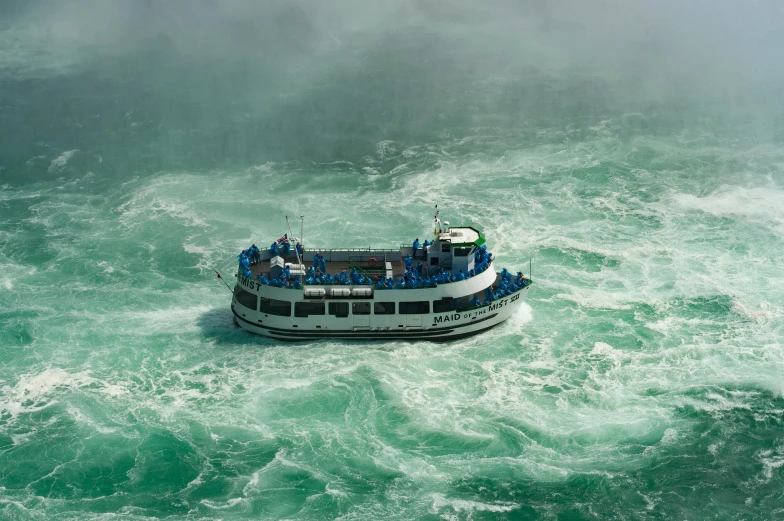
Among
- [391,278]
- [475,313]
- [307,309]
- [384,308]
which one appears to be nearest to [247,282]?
[307,309]

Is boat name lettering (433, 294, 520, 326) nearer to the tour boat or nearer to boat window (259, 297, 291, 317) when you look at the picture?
the tour boat

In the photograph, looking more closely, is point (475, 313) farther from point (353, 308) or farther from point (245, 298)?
point (245, 298)

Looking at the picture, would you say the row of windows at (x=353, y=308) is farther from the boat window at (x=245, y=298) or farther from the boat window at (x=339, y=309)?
the boat window at (x=245, y=298)

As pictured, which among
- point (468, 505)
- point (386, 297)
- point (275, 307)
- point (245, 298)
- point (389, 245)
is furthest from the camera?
point (389, 245)

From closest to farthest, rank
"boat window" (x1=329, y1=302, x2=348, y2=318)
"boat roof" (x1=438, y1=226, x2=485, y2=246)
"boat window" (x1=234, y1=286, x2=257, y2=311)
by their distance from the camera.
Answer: "boat window" (x1=329, y1=302, x2=348, y2=318)
"boat window" (x1=234, y1=286, x2=257, y2=311)
"boat roof" (x1=438, y1=226, x2=485, y2=246)

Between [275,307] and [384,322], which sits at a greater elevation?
[275,307]

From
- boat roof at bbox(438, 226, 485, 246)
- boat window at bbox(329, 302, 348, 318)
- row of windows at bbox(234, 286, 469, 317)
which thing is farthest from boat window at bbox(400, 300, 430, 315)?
boat roof at bbox(438, 226, 485, 246)
